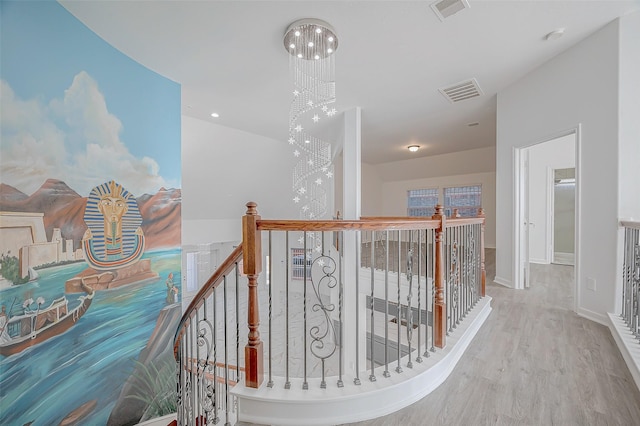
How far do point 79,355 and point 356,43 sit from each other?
13.0 ft

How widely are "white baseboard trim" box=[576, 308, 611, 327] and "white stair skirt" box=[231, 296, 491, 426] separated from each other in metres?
2.12

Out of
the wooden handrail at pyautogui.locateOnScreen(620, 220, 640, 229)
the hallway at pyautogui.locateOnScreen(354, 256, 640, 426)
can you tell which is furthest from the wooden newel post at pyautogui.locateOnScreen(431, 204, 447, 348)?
the wooden handrail at pyautogui.locateOnScreen(620, 220, 640, 229)

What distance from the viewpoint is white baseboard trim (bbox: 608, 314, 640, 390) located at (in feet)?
5.64

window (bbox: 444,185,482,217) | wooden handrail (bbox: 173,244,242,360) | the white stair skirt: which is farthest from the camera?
window (bbox: 444,185,482,217)

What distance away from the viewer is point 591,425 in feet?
4.56

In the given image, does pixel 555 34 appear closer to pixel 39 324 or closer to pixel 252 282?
pixel 252 282

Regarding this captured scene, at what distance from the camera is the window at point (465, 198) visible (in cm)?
811

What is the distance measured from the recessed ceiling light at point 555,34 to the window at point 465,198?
570cm

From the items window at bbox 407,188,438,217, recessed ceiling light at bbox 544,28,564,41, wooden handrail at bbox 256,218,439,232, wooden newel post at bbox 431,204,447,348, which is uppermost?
recessed ceiling light at bbox 544,28,564,41

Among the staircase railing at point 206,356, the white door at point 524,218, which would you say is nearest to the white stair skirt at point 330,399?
the staircase railing at point 206,356

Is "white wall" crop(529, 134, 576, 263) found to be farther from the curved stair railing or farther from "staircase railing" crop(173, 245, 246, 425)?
"staircase railing" crop(173, 245, 246, 425)

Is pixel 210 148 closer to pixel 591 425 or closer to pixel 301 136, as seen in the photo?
pixel 301 136

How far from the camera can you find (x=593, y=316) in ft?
8.63

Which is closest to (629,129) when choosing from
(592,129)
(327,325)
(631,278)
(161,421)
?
(592,129)
